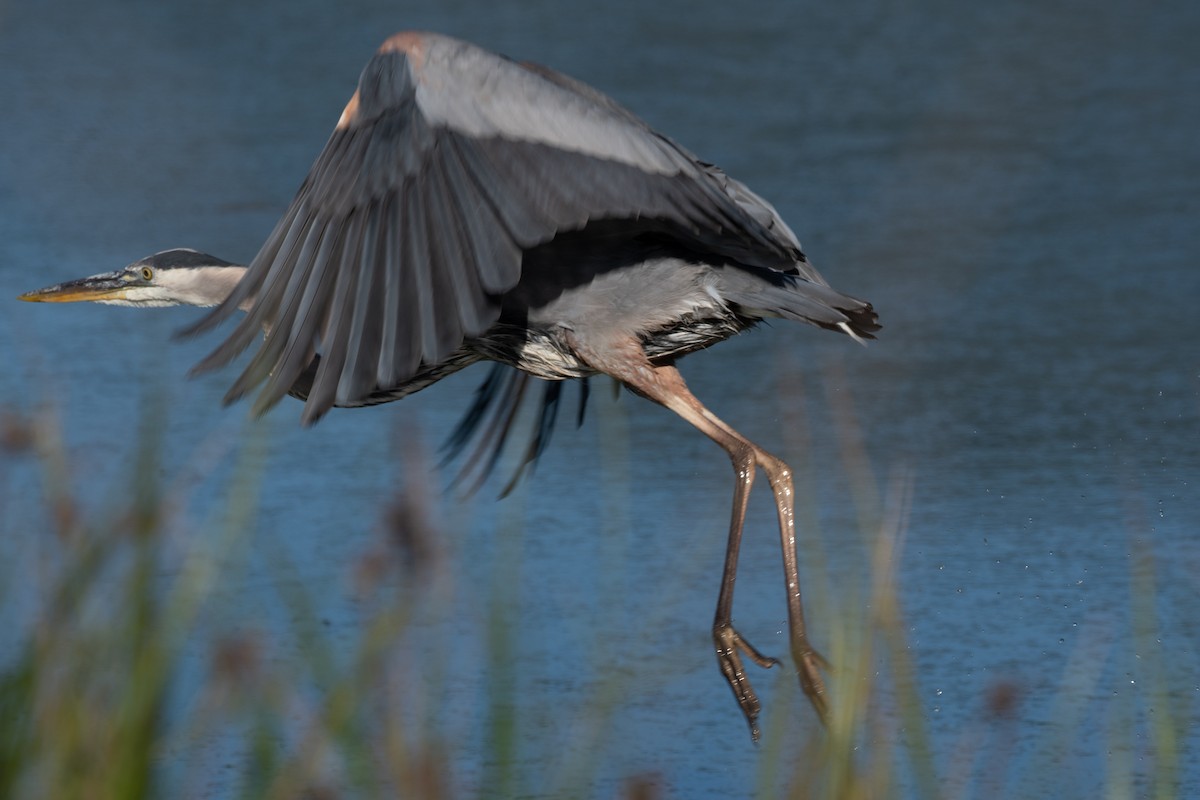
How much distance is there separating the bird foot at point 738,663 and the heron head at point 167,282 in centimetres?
129

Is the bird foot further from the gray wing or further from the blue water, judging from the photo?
the gray wing

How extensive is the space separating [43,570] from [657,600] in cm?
149

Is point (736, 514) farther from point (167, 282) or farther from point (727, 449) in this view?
point (167, 282)

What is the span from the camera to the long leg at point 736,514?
119 inches

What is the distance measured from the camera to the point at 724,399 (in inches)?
174

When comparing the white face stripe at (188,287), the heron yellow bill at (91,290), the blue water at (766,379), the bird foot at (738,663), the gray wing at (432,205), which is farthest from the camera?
the heron yellow bill at (91,290)

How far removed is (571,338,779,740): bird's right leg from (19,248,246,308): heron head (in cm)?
90

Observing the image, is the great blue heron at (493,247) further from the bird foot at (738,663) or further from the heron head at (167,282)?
the heron head at (167,282)

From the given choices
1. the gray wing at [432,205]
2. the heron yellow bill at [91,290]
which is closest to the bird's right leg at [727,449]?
the gray wing at [432,205]

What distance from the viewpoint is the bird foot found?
2994 millimetres

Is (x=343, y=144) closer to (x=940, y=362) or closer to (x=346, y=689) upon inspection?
(x=346, y=689)

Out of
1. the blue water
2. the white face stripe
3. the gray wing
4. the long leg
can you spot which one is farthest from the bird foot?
the white face stripe

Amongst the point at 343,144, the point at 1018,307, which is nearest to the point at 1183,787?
the point at 343,144

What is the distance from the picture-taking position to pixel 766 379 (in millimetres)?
4551
